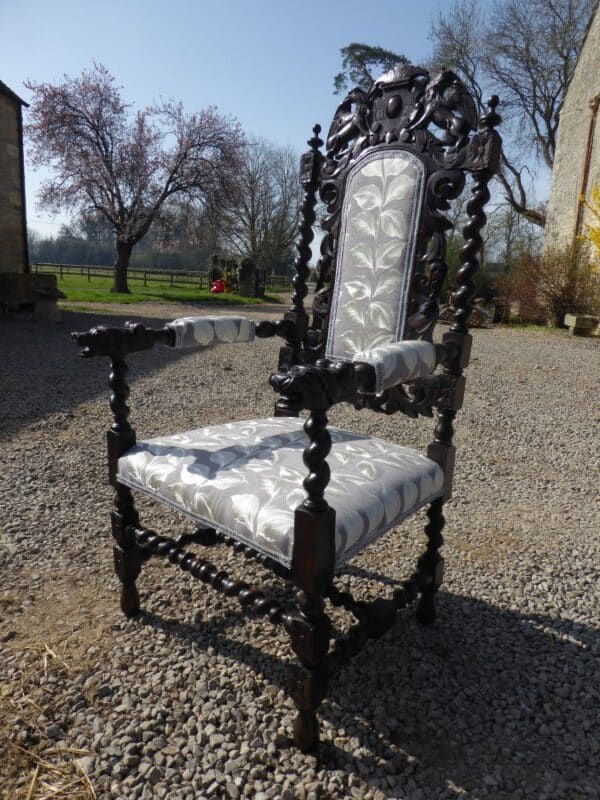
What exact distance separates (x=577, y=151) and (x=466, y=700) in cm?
1591

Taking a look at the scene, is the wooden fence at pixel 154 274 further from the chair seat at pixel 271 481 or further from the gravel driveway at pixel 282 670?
the chair seat at pixel 271 481

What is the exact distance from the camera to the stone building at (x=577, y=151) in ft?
42.9

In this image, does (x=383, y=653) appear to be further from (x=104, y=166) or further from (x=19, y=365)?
(x=104, y=166)

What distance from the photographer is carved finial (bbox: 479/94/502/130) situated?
5.14ft

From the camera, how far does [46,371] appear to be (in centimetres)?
584

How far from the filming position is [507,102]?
20078mm

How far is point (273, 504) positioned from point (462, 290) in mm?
906

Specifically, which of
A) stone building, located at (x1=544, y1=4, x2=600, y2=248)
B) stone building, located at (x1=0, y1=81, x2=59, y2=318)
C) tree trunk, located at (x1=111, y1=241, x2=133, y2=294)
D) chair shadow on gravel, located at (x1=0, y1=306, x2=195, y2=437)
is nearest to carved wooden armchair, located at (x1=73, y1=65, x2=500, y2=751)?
chair shadow on gravel, located at (x1=0, y1=306, x2=195, y2=437)

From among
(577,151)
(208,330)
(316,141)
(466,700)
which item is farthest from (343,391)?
(577,151)

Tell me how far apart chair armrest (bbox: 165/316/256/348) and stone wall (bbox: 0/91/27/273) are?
411 inches

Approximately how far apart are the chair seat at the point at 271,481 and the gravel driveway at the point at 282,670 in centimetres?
53

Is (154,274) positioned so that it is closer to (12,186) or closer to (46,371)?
(12,186)

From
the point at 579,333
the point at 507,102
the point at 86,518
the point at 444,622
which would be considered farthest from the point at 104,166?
the point at 444,622

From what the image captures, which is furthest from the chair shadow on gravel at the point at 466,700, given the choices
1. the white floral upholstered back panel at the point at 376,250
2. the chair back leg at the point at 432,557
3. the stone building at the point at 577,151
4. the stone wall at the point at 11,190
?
the stone building at the point at 577,151
